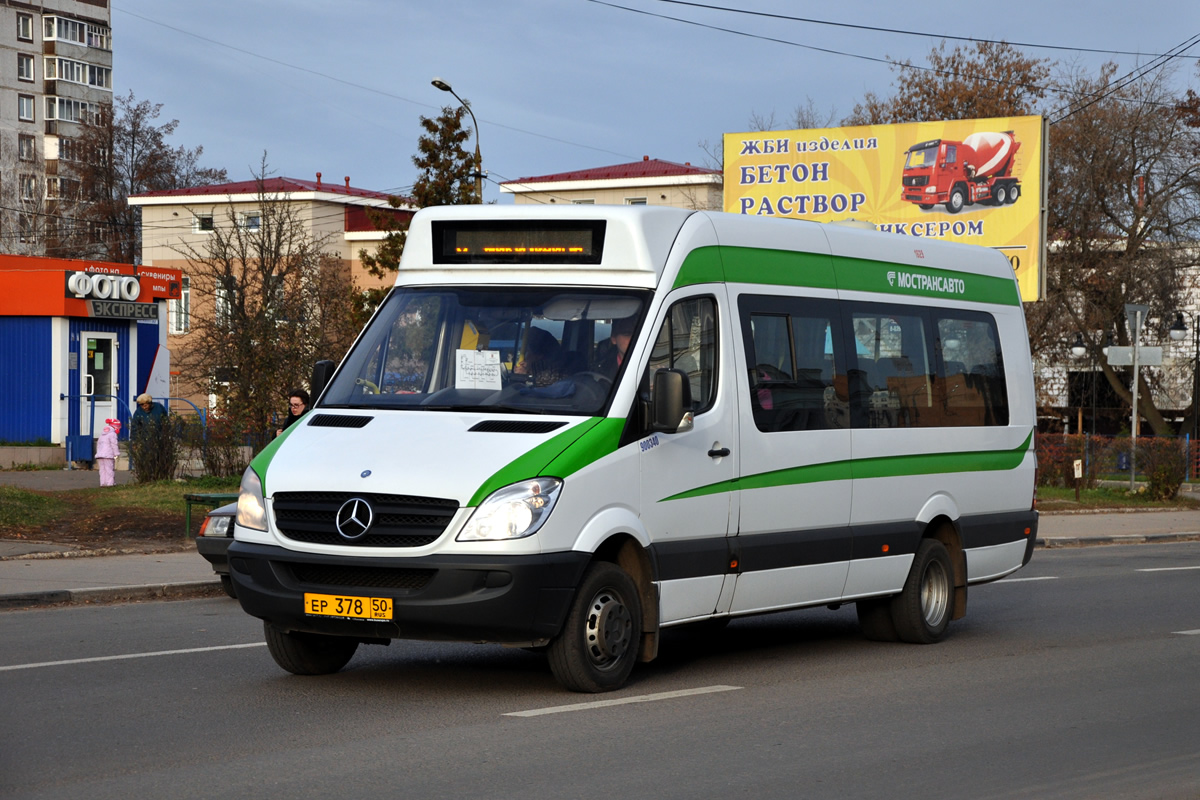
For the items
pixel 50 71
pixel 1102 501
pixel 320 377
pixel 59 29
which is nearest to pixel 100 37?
pixel 59 29

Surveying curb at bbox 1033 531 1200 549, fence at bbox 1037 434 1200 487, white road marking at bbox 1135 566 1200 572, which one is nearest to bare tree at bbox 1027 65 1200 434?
fence at bbox 1037 434 1200 487

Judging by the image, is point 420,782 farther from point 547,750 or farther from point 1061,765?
point 1061,765

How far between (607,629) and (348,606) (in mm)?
1385

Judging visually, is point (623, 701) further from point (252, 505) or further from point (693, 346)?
point (252, 505)

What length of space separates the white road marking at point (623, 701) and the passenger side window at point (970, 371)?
345 centimetres

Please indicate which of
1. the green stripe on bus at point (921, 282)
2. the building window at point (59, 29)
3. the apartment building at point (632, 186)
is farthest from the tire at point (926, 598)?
the building window at point (59, 29)

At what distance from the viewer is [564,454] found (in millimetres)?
7938

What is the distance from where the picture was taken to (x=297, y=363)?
24578 mm

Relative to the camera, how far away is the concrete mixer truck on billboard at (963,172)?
3222cm

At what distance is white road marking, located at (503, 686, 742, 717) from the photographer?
7.92 metres

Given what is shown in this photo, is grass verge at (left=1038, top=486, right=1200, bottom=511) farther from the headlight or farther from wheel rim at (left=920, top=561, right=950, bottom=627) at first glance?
the headlight

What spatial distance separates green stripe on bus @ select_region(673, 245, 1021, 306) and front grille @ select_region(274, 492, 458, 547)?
7.02 ft

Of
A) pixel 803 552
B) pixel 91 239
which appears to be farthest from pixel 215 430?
pixel 91 239

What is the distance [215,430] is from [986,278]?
14573mm
